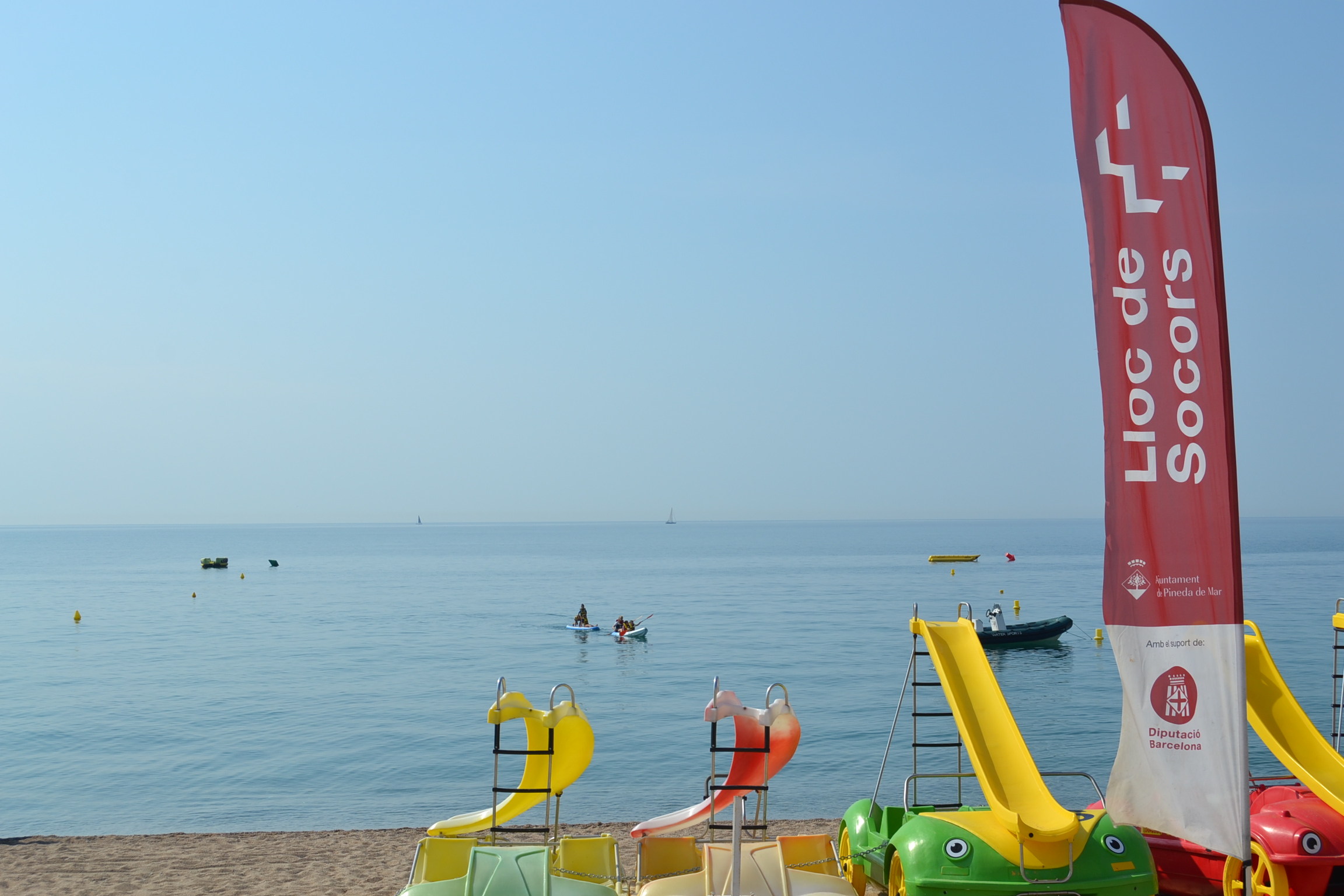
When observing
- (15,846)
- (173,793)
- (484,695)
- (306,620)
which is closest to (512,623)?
(306,620)

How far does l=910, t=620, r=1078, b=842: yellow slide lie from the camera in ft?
31.8

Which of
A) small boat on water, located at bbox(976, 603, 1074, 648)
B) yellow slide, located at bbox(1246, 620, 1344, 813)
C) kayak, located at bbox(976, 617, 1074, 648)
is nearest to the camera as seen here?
yellow slide, located at bbox(1246, 620, 1344, 813)

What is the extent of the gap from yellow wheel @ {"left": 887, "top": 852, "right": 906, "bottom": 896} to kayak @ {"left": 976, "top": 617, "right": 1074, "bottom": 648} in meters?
45.1

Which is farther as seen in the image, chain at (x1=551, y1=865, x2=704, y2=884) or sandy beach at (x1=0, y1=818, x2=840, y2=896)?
sandy beach at (x1=0, y1=818, x2=840, y2=896)

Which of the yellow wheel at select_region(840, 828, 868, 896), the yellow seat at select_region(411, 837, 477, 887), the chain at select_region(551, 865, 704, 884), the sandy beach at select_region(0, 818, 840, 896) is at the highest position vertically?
the yellow seat at select_region(411, 837, 477, 887)

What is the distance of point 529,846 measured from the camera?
33.7ft

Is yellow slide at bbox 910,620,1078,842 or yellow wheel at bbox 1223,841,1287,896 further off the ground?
yellow slide at bbox 910,620,1078,842

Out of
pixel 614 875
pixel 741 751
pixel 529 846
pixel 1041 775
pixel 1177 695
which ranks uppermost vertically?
pixel 1177 695

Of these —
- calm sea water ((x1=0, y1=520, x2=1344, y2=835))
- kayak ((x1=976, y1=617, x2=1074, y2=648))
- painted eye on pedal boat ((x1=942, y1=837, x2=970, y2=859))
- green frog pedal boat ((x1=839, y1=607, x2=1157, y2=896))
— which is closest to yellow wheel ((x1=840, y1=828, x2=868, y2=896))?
green frog pedal boat ((x1=839, y1=607, x2=1157, y2=896))

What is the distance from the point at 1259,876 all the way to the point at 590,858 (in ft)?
22.1

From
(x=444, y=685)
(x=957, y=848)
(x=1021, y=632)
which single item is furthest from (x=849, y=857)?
(x=1021, y=632)

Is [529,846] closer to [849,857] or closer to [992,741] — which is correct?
[849,857]

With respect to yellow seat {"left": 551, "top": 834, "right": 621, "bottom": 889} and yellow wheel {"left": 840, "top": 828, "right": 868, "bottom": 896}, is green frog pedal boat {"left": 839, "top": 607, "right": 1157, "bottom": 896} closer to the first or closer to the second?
yellow wheel {"left": 840, "top": 828, "right": 868, "bottom": 896}

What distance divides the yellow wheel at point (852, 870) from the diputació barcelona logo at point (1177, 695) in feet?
16.7
